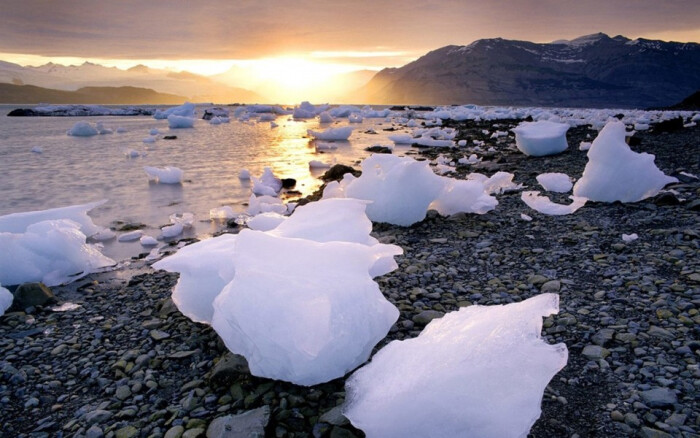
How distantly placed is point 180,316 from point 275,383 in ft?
4.64

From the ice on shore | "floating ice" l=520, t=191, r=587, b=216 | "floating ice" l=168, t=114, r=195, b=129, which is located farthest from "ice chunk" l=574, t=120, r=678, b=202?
"floating ice" l=168, t=114, r=195, b=129

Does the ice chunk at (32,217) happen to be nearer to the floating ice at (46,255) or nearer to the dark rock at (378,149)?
the floating ice at (46,255)

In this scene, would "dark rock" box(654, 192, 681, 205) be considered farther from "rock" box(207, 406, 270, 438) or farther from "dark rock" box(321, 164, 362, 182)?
"dark rock" box(321, 164, 362, 182)

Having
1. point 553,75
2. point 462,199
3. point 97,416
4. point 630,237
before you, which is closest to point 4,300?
point 97,416

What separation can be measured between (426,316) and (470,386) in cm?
147

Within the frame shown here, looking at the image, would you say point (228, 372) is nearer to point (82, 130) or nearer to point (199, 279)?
point (199, 279)

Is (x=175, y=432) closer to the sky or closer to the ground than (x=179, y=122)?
closer to the ground

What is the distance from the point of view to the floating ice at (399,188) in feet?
19.1

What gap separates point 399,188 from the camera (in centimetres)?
582

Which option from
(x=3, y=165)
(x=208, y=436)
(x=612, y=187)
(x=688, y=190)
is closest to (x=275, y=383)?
(x=208, y=436)

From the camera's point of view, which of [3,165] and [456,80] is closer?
[3,165]

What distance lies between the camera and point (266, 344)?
96.3 inches

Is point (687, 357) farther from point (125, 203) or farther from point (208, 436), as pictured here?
→ point (125, 203)

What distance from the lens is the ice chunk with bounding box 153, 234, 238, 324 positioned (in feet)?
10.5
